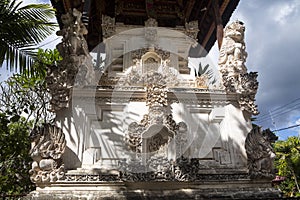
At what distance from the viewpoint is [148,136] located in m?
5.89

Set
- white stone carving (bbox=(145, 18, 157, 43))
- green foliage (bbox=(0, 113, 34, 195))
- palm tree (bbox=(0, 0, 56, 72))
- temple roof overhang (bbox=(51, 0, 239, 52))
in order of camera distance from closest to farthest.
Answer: palm tree (bbox=(0, 0, 56, 72))
green foliage (bbox=(0, 113, 34, 195))
white stone carving (bbox=(145, 18, 157, 43))
temple roof overhang (bbox=(51, 0, 239, 52))

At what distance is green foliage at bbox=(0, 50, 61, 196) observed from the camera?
265 inches

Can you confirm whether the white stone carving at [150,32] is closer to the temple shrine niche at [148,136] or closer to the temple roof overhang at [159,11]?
the temple roof overhang at [159,11]

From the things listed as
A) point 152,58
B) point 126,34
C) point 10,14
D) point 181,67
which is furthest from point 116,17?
point 10,14

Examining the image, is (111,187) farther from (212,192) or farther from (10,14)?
(10,14)

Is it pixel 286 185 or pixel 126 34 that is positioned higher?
pixel 126 34

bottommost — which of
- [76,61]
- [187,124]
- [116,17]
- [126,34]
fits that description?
[187,124]

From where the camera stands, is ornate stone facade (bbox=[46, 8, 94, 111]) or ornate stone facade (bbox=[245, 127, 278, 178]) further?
ornate stone facade (bbox=[46, 8, 94, 111])

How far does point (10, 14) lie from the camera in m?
4.67

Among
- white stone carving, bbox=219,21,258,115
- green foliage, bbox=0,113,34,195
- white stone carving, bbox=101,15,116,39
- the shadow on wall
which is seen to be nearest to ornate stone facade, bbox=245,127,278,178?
white stone carving, bbox=219,21,258,115

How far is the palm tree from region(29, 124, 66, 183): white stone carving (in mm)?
1358

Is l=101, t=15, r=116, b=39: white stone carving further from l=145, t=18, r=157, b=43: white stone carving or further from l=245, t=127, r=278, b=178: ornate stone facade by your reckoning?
l=245, t=127, r=278, b=178: ornate stone facade

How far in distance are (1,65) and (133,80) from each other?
11.4ft

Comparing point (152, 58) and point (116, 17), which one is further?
point (116, 17)
